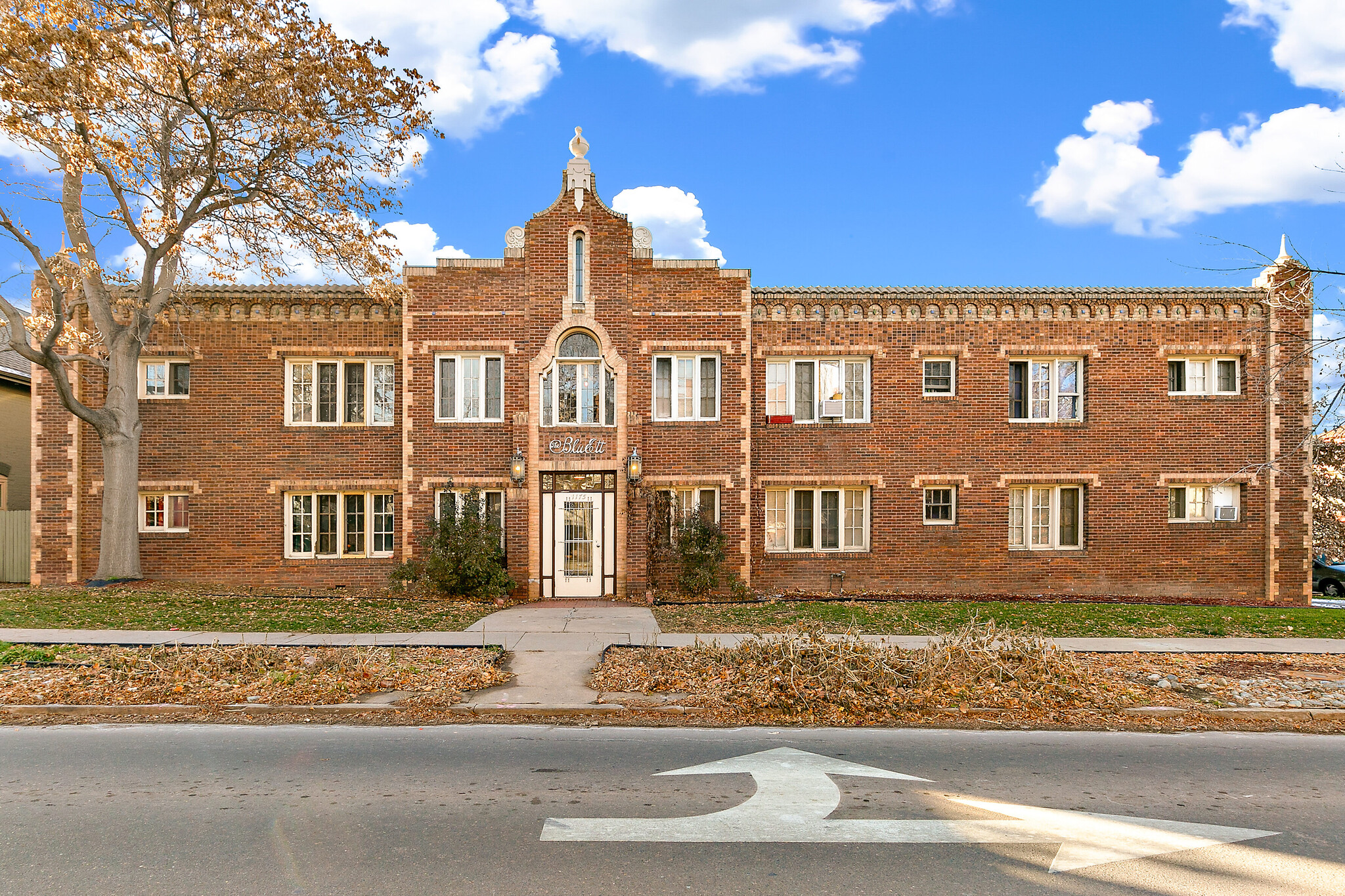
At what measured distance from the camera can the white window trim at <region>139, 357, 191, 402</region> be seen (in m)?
17.1

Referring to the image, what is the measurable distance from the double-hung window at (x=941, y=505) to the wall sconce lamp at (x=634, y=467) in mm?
6657

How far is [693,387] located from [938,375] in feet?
18.9

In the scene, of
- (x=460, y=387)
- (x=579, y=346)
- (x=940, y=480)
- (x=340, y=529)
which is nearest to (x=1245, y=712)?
(x=940, y=480)

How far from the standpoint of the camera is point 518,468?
1583 centimetres

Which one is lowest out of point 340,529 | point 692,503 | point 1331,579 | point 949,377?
point 1331,579

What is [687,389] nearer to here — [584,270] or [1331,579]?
[584,270]

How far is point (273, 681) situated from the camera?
8.84 meters

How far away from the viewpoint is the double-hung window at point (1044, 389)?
17.9 m

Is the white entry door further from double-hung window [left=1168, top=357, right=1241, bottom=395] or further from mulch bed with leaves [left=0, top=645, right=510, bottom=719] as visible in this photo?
double-hung window [left=1168, top=357, right=1241, bottom=395]

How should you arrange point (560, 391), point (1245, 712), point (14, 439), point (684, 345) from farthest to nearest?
point (14, 439) < point (684, 345) < point (560, 391) < point (1245, 712)

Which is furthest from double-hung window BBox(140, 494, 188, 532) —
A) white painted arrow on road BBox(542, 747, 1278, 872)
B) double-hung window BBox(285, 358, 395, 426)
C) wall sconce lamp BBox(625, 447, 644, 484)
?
white painted arrow on road BBox(542, 747, 1278, 872)

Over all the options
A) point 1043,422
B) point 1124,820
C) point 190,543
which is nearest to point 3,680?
point 190,543

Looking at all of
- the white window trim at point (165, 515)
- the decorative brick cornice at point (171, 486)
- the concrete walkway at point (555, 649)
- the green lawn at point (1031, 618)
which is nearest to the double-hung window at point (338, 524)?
the decorative brick cornice at point (171, 486)

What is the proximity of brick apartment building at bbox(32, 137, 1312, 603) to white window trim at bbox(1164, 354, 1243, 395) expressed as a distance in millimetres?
61
